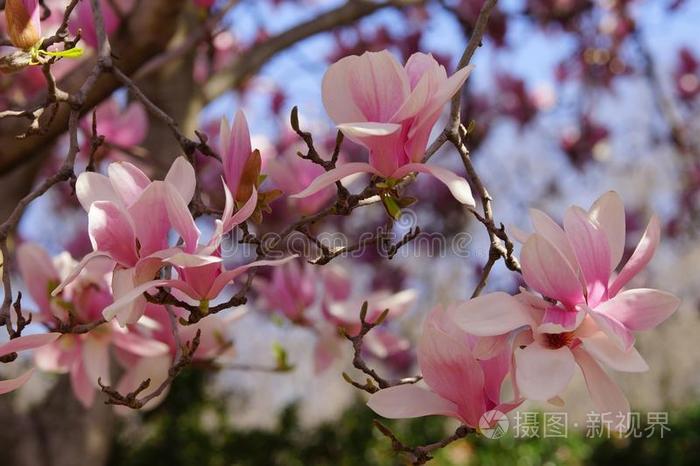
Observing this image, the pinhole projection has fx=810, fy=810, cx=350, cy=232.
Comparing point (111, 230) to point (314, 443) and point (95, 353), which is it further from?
point (314, 443)

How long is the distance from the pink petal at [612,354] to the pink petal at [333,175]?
0.28m

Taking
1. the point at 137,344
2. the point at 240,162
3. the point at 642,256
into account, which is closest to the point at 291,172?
the point at 137,344

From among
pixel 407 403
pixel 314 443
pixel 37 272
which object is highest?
pixel 407 403

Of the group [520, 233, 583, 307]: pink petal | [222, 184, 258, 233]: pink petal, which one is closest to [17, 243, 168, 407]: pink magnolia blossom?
[222, 184, 258, 233]: pink petal

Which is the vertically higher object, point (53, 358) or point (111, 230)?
point (111, 230)

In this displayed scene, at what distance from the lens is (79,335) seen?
1256 millimetres

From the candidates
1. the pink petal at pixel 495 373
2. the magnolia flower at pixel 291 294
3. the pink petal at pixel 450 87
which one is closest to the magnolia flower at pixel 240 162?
the pink petal at pixel 450 87

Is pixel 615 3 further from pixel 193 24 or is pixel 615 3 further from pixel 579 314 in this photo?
pixel 579 314

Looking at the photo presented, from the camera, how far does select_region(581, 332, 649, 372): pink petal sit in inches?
29.4

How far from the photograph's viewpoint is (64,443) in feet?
8.00

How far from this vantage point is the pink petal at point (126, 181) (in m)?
0.82

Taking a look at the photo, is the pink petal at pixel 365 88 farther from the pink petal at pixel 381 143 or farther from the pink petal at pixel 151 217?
the pink petal at pixel 151 217

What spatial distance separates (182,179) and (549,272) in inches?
15.0

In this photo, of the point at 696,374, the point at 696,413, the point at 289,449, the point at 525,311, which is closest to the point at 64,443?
the point at 289,449
